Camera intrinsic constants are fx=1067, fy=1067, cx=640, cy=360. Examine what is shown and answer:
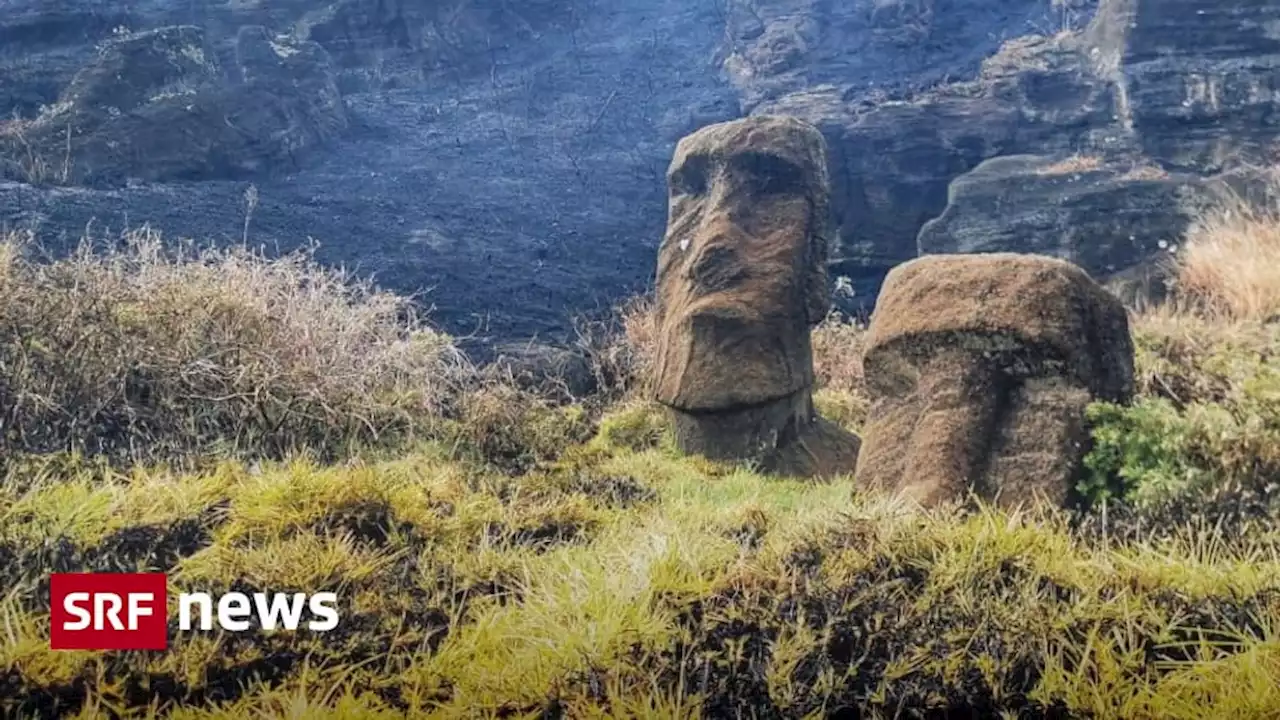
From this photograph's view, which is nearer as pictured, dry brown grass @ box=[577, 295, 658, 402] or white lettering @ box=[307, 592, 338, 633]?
white lettering @ box=[307, 592, 338, 633]

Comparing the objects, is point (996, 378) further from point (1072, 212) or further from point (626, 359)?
point (1072, 212)

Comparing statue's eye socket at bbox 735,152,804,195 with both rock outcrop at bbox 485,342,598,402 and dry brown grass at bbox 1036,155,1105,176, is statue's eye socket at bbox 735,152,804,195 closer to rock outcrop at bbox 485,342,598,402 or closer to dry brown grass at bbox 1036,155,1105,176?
rock outcrop at bbox 485,342,598,402

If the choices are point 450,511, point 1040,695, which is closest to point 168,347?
point 450,511

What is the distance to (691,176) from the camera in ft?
25.1

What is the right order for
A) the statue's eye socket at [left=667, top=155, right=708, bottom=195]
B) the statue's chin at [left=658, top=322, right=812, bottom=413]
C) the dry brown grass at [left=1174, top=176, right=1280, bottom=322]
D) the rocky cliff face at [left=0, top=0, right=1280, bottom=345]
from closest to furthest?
the statue's chin at [left=658, top=322, right=812, bottom=413] → the dry brown grass at [left=1174, top=176, right=1280, bottom=322] → the statue's eye socket at [left=667, top=155, right=708, bottom=195] → the rocky cliff face at [left=0, top=0, right=1280, bottom=345]

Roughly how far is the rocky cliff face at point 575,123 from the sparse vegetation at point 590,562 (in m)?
6.04

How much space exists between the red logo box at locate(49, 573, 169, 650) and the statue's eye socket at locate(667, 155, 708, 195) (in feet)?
17.2

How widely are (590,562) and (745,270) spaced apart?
12.0ft

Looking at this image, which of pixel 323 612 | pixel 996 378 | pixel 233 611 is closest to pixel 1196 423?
pixel 996 378

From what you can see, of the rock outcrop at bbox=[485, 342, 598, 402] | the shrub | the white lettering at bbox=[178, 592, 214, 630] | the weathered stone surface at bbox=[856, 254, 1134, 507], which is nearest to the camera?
the white lettering at bbox=[178, 592, 214, 630]

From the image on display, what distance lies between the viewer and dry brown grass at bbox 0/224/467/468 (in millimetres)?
5148

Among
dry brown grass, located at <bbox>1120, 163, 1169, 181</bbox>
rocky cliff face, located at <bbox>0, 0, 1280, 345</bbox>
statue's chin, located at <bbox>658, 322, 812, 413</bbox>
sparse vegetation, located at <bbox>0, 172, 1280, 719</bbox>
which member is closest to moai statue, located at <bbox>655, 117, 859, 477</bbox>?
statue's chin, located at <bbox>658, 322, 812, 413</bbox>

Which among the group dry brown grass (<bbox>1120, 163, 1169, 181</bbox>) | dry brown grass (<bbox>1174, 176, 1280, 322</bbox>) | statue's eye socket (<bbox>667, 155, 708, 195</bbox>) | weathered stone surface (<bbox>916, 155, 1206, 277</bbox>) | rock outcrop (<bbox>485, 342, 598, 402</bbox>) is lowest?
rock outcrop (<bbox>485, 342, 598, 402</bbox>)

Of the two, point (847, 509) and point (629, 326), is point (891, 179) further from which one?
point (847, 509)
